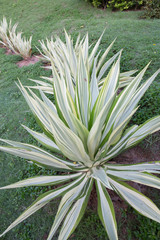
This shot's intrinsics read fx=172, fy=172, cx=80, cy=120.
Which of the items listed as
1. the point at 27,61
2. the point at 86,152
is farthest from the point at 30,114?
the point at 27,61

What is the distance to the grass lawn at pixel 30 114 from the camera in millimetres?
1431

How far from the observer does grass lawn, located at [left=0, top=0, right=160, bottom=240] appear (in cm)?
143

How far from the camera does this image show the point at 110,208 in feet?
3.56

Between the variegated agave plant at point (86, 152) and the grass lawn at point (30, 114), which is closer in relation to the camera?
the variegated agave plant at point (86, 152)

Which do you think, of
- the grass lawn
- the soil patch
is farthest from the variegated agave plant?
the soil patch

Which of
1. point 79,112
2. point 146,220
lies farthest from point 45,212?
point 79,112

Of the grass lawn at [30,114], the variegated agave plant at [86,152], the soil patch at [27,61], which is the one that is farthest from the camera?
the soil patch at [27,61]

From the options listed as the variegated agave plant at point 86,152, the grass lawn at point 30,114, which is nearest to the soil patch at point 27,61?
the grass lawn at point 30,114

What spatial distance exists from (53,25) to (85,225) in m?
6.05

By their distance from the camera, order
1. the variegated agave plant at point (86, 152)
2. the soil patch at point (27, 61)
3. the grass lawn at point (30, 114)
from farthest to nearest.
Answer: the soil patch at point (27, 61) < the grass lawn at point (30, 114) < the variegated agave plant at point (86, 152)

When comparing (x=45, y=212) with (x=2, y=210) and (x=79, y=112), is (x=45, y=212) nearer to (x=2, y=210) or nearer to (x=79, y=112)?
(x=2, y=210)

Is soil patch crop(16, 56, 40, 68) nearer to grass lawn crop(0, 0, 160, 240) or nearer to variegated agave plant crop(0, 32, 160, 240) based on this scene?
grass lawn crop(0, 0, 160, 240)

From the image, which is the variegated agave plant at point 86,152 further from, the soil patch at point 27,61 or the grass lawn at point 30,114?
the soil patch at point 27,61

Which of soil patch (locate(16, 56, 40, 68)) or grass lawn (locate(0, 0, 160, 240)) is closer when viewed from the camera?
grass lawn (locate(0, 0, 160, 240))
